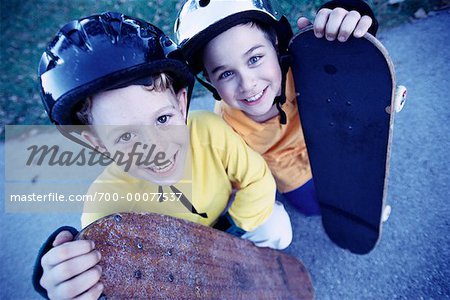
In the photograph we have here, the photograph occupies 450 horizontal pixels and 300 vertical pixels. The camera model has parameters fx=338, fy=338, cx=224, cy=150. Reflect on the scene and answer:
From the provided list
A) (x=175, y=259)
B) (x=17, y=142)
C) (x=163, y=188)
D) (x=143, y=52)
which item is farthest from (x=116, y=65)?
(x=17, y=142)

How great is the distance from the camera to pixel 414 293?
173 centimetres

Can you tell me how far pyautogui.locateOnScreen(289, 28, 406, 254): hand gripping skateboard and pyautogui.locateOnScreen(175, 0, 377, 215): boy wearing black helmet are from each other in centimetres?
9

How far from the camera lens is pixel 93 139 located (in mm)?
1292

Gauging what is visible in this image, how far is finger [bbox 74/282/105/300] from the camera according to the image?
0.92 m

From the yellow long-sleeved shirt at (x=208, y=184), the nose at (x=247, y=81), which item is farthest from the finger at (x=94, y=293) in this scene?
the nose at (x=247, y=81)

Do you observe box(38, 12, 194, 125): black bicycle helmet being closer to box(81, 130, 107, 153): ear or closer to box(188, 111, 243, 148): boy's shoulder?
box(81, 130, 107, 153): ear

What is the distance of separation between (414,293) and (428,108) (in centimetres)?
142

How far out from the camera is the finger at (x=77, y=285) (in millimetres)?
889

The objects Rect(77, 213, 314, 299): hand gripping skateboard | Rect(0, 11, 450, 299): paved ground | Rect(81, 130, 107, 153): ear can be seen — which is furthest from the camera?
Rect(0, 11, 450, 299): paved ground

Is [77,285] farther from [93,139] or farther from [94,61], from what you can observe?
[94,61]

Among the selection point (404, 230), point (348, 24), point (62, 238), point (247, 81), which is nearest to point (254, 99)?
point (247, 81)

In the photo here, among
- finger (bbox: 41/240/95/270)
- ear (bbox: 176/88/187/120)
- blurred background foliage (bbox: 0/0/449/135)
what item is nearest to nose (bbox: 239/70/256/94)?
ear (bbox: 176/88/187/120)

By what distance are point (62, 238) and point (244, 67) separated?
998 millimetres

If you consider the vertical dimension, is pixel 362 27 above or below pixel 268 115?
above
